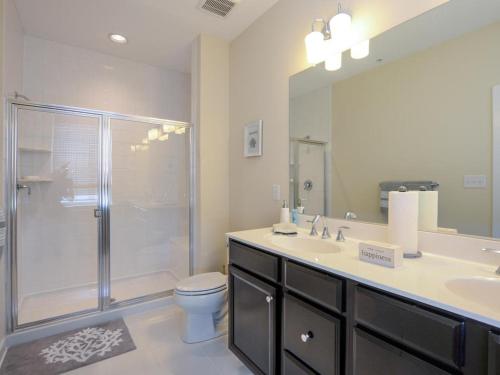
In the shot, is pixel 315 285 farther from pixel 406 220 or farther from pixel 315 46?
pixel 315 46

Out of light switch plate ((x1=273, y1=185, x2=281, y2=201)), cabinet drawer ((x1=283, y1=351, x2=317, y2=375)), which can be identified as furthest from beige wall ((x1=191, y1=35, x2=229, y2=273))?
cabinet drawer ((x1=283, y1=351, x2=317, y2=375))

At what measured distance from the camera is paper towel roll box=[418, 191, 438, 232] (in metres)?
1.21

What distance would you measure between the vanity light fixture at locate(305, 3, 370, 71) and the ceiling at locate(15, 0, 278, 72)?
2.20 ft

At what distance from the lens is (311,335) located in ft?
3.60

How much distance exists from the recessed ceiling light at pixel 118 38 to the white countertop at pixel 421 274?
251cm

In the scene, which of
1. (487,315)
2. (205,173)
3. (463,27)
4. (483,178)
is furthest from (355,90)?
(205,173)

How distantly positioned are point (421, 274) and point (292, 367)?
712mm

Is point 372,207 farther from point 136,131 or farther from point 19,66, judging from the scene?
point 19,66

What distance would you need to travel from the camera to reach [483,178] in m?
1.07

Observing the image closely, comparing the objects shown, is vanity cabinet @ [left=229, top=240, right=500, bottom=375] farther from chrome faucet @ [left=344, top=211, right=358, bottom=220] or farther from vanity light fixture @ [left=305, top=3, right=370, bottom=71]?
vanity light fixture @ [left=305, top=3, right=370, bottom=71]

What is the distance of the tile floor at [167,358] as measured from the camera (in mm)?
1619

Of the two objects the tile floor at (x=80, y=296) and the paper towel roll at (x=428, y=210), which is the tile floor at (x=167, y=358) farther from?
the paper towel roll at (x=428, y=210)

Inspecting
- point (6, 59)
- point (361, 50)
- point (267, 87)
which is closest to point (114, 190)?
point (6, 59)

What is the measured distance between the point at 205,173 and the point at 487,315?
2208 mm
